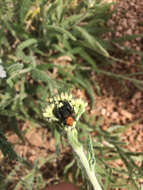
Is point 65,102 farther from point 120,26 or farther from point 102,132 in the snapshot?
point 120,26

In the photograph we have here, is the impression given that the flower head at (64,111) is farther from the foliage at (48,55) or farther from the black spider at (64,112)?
the foliage at (48,55)

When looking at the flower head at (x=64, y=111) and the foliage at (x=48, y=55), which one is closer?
the flower head at (x=64, y=111)

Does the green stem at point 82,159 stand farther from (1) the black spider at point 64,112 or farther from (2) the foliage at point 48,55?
(2) the foliage at point 48,55

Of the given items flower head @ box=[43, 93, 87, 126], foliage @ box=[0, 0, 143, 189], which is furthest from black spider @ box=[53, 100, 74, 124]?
foliage @ box=[0, 0, 143, 189]

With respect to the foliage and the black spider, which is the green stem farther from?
the foliage

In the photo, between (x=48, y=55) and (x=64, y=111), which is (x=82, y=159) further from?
(x=48, y=55)

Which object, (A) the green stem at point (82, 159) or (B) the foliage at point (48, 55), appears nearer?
(A) the green stem at point (82, 159)

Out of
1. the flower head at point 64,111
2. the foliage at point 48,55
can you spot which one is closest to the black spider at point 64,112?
the flower head at point 64,111

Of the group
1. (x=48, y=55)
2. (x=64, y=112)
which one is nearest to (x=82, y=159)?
(x=64, y=112)

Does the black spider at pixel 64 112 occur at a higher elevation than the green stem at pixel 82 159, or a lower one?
higher
